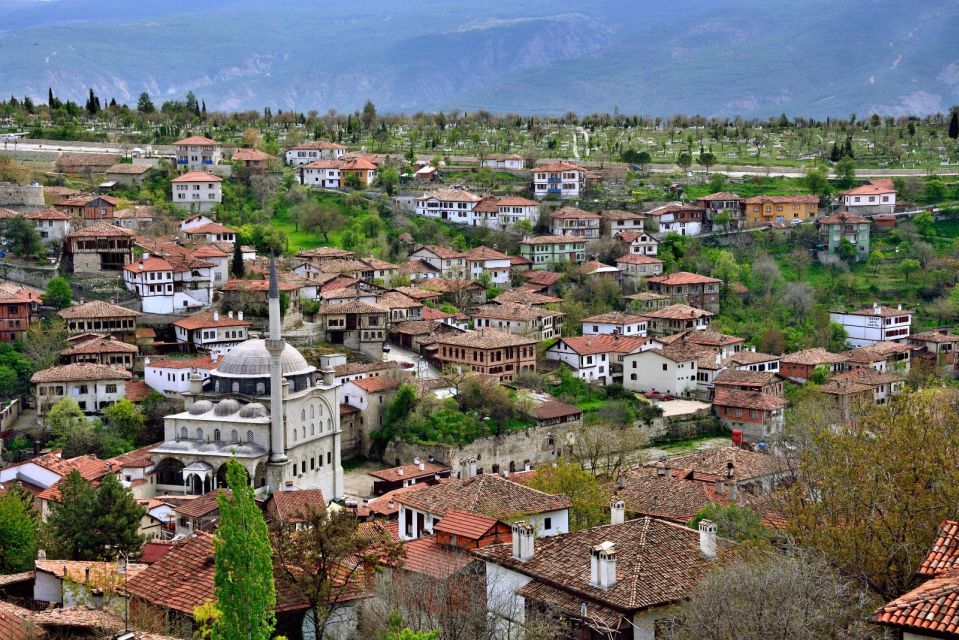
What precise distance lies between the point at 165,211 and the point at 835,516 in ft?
175

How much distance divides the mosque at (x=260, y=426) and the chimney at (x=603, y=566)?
801 inches

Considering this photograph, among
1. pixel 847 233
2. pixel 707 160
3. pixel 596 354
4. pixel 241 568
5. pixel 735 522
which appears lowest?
pixel 596 354

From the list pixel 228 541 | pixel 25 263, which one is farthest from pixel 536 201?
pixel 228 541

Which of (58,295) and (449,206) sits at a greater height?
(449,206)

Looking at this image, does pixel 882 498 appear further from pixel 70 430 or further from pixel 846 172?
pixel 846 172

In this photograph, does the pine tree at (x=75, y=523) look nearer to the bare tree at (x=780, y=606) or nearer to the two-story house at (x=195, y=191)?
the bare tree at (x=780, y=606)

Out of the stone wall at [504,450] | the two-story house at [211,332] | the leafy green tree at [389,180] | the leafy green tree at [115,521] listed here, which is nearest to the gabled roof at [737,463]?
the stone wall at [504,450]

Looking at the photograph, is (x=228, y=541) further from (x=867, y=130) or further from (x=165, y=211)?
(x=867, y=130)

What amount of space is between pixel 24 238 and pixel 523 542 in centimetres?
4275

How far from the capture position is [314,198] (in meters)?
77.8

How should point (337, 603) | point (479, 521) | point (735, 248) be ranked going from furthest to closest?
point (735, 248)
point (479, 521)
point (337, 603)

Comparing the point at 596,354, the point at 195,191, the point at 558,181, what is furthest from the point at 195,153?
the point at 596,354

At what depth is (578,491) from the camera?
3198 centimetres

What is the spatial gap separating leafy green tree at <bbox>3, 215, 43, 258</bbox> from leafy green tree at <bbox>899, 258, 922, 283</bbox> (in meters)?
41.4
